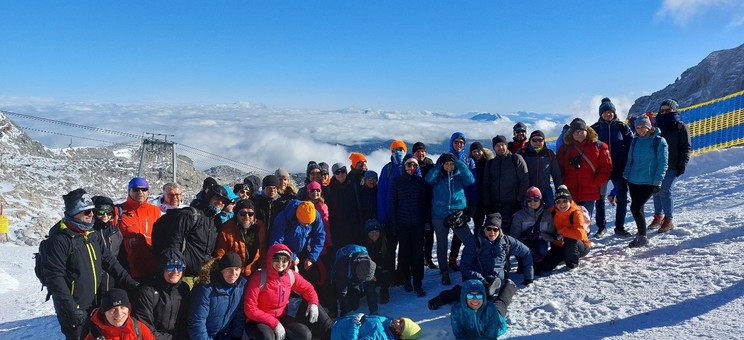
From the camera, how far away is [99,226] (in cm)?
593

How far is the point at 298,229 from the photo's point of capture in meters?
6.82

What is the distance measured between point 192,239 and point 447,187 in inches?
144

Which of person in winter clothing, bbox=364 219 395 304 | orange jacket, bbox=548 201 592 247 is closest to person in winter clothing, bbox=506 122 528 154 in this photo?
orange jacket, bbox=548 201 592 247

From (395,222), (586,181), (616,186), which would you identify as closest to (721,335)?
(586,181)

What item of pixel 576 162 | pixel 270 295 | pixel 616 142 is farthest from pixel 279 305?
pixel 616 142

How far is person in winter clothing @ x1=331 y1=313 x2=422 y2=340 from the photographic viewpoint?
18.4ft

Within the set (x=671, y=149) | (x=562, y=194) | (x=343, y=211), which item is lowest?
(x=343, y=211)

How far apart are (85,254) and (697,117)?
17738 mm

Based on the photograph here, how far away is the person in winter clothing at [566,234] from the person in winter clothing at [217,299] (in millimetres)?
4375

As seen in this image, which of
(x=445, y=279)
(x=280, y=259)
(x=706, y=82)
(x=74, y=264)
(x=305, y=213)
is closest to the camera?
(x=74, y=264)

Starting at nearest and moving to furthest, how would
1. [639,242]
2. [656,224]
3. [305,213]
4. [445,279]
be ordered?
[305,213] < [639,242] < [445,279] < [656,224]

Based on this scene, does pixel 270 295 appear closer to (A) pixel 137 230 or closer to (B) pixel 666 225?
(A) pixel 137 230

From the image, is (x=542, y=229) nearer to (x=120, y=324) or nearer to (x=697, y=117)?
(x=120, y=324)

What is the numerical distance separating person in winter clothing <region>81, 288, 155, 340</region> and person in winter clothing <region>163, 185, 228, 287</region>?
3.27ft
